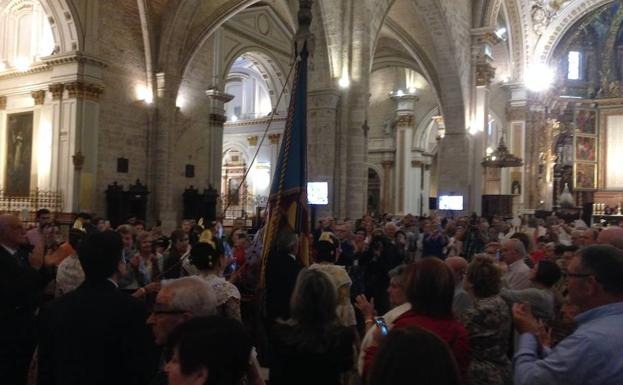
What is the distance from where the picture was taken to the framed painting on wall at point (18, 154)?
1705 centimetres

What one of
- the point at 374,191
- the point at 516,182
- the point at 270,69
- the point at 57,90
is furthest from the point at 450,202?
the point at 57,90

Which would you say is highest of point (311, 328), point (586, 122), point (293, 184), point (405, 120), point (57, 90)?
point (586, 122)

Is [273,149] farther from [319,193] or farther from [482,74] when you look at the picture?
[319,193]

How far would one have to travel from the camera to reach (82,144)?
15625mm

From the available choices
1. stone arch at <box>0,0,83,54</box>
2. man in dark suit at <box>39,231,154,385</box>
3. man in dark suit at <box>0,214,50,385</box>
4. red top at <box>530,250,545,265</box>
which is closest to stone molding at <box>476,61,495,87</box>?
stone arch at <box>0,0,83,54</box>

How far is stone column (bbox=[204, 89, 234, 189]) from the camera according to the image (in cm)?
2147

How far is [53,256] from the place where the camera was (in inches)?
155

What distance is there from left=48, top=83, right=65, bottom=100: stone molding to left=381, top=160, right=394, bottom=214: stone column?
1833 cm

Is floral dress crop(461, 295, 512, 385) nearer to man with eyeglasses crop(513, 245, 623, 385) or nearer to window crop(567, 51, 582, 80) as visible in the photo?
man with eyeglasses crop(513, 245, 623, 385)

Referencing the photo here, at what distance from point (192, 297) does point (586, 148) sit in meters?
33.8

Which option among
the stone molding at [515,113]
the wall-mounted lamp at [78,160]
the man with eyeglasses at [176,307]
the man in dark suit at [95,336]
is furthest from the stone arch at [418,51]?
the man with eyeglasses at [176,307]

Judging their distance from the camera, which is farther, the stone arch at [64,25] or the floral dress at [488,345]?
the stone arch at [64,25]

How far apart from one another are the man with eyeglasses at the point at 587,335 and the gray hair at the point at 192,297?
1.29 meters

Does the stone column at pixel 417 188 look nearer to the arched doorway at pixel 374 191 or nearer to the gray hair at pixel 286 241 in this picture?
the arched doorway at pixel 374 191
